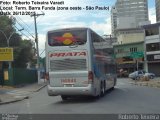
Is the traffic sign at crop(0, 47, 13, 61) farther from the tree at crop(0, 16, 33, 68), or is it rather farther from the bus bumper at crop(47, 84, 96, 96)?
the tree at crop(0, 16, 33, 68)

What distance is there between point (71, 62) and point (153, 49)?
6968 centimetres

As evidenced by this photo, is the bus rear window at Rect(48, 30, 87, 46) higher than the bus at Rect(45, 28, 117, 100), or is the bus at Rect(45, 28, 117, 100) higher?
the bus rear window at Rect(48, 30, 87, 46)

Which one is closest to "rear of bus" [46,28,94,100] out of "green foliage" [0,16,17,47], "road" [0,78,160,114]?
"road" [0,78,160,114]

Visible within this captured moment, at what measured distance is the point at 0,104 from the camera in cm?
2578

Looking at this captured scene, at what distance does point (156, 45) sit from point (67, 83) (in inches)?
2730

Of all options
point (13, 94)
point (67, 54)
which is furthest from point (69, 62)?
point (13, 94)

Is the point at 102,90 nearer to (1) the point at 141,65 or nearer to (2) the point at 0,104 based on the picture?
(2) the point at 0,104

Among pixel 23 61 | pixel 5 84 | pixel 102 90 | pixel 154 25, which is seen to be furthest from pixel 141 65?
pixel 102 90

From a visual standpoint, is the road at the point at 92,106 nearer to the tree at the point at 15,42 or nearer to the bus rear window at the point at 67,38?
the bus rear window at the point at 67,38

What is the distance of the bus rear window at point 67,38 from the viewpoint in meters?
22.3

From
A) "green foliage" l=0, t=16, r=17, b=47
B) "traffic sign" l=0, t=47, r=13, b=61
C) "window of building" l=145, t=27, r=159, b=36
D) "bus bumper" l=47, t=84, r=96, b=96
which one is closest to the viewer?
"bus bumper" l=47, t=84, r=96, b=96

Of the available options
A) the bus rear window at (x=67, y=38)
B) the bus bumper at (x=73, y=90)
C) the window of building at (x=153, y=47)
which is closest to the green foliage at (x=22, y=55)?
the window of building at (x=153, y=47)

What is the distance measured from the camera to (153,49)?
296ft

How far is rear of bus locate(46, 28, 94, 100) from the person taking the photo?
22125mm
